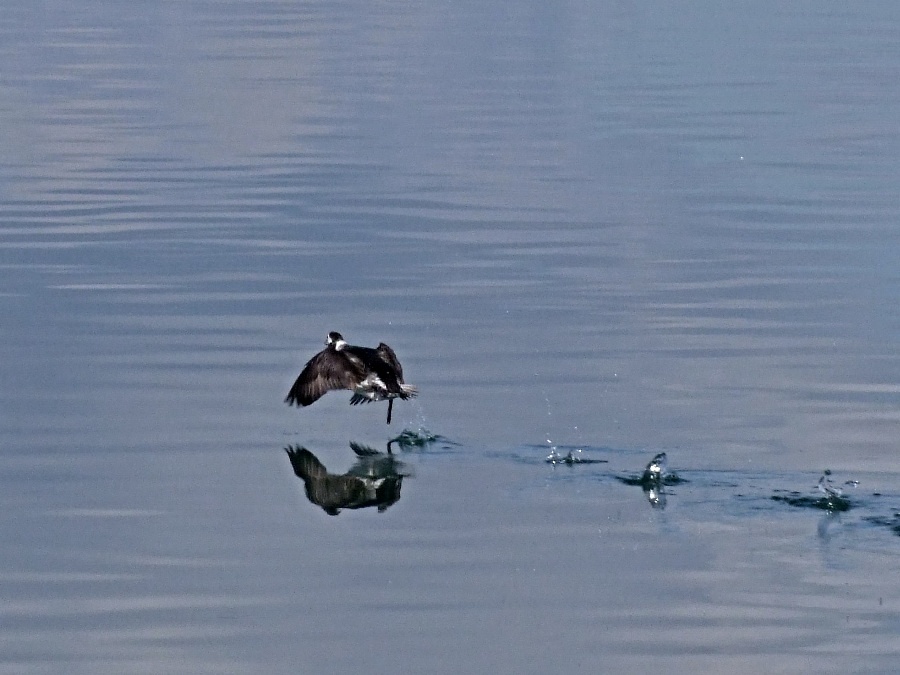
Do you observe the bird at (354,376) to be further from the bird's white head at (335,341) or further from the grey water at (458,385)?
the grey water at (458,385)

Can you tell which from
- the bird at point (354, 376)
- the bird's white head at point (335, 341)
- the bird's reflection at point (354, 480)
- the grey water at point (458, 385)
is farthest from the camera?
the bird's white head at point (335, 341)

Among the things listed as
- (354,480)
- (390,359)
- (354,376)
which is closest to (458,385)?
(390,359)

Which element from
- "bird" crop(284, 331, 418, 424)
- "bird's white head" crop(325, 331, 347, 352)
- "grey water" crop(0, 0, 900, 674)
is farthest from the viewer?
"bird's white head" crop(325, 331, 347, 352)

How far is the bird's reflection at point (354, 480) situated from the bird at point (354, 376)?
52 cm

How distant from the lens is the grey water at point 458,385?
10.4 metres

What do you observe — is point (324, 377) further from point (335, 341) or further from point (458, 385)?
point (458, 385)

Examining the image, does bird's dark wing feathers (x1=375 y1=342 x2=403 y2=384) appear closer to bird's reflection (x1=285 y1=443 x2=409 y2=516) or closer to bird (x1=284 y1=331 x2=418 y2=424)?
bird (x1=284 y1=331 x2=418 y2=424)

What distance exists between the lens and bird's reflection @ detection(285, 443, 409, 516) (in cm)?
1274

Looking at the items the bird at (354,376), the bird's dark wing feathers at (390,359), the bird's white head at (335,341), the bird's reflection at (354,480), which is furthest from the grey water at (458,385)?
the bird's white head at (335,341)

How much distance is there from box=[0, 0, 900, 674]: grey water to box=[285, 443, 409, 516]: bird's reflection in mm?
49

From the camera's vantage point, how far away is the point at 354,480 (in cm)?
1325

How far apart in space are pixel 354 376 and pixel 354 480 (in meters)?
1.32

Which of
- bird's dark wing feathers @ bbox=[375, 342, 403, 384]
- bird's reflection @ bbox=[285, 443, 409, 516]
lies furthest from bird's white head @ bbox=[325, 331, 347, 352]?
bird's reflection @ bbox=[285, 443, 409, 516]

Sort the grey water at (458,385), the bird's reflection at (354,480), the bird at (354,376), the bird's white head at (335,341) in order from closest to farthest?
the grey water at (458,385)
the bird's reflection at (354,480)
the bird at (354,376)
the bird's white head at (335,341)
